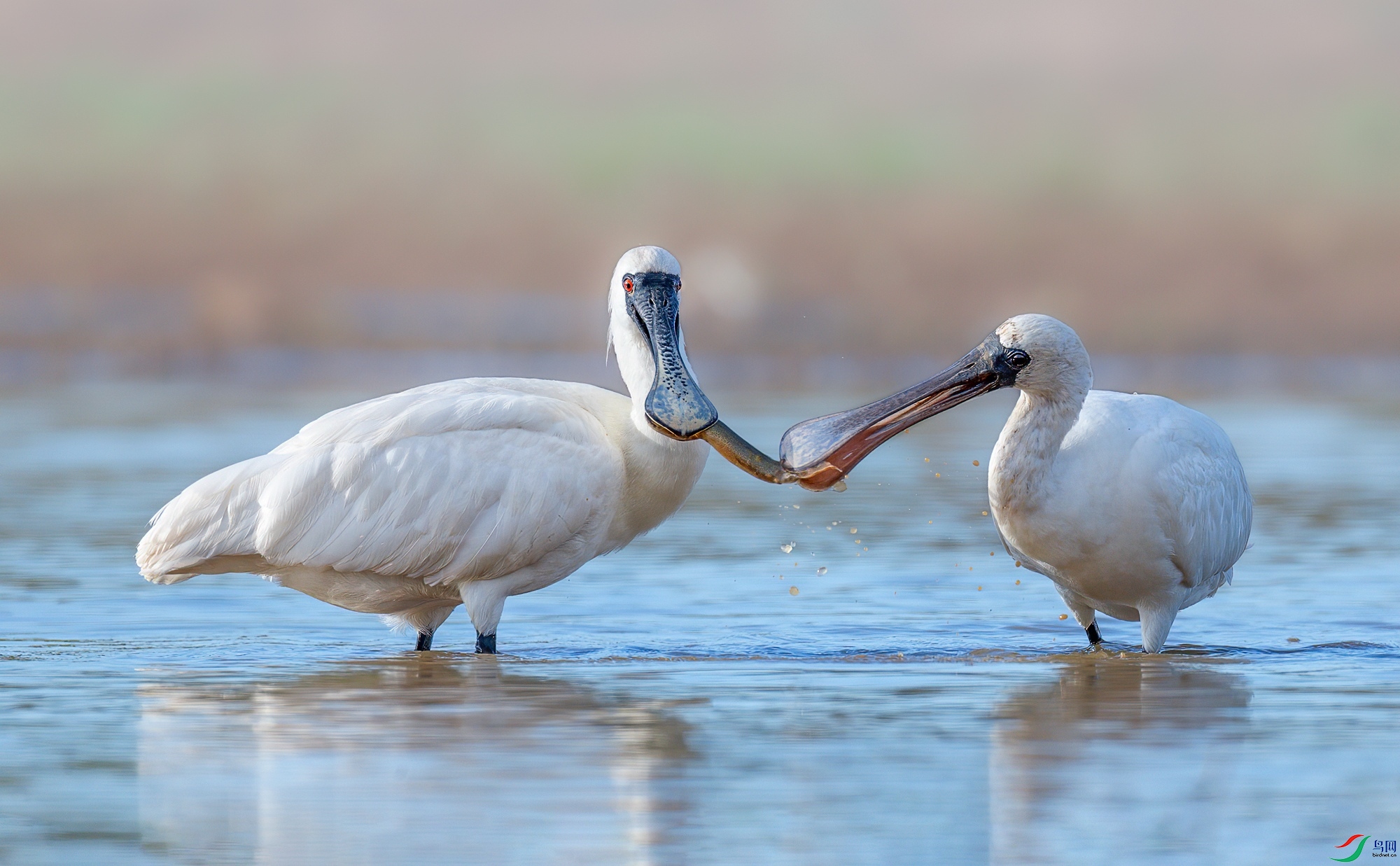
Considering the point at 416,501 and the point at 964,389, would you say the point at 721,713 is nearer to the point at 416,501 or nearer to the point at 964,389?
the point at 416,501

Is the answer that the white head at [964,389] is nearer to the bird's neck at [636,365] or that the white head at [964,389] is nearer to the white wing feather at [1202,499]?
the white wing feather at [1202,499]

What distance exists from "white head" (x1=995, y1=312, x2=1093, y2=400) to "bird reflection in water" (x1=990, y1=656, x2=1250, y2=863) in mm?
1331

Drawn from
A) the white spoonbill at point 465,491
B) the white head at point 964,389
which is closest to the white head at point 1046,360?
the white head at point 964,389

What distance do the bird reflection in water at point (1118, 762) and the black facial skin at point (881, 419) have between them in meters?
1.45

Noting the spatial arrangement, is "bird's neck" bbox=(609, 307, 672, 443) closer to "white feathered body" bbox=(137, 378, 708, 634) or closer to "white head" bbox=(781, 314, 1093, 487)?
"white feathered body" bbox=(137, 378, 708, 634)

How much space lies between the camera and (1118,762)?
693cm

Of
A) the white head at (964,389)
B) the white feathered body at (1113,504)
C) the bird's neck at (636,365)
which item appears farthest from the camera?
the bird's neck at (636,365)

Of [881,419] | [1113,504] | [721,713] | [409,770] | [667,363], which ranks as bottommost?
[409,770]

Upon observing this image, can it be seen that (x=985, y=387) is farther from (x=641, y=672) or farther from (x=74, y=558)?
(x=74, y=558)

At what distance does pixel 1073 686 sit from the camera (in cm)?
861

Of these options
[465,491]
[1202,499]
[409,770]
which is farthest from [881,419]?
[409,770]

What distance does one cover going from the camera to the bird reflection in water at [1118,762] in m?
5.88

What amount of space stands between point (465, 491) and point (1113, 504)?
304 centimetres

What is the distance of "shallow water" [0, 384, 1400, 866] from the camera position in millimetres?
5992
